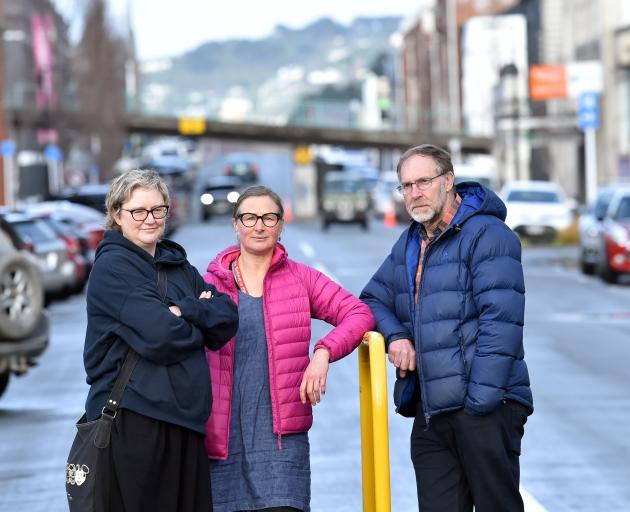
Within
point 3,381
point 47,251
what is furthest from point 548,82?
point 3,381

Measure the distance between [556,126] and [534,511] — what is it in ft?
212

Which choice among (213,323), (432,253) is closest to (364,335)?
(432,253)

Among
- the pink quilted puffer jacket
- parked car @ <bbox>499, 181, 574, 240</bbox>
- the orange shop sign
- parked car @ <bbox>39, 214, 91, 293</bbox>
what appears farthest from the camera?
the orange shop sign

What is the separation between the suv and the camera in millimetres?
13547

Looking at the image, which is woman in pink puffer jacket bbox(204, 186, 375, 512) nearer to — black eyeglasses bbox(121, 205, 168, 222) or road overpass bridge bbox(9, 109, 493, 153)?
black eyeglasses bbox(121, 205, 168, 222)

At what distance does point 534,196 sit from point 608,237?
51.4 feet

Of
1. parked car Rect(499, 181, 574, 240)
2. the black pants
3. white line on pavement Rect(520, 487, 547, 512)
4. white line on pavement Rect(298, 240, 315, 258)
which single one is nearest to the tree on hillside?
white line on pavement Rect(298, 240, 315, 258)

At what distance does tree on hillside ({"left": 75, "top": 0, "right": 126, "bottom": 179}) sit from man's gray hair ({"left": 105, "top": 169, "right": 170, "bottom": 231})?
78.5 metres

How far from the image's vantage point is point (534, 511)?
891 cm

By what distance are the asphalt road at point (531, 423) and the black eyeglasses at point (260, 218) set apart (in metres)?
3.49

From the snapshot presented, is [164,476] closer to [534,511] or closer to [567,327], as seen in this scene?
[534,511]

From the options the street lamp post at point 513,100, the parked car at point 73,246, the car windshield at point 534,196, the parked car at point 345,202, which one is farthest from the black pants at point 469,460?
the street lamp post at point 513,100

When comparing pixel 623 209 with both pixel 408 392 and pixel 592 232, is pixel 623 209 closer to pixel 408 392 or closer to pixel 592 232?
pixel 592 232

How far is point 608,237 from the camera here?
27609mm
